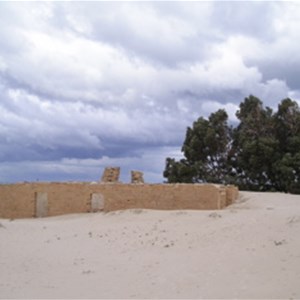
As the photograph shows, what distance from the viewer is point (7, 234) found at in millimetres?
15781

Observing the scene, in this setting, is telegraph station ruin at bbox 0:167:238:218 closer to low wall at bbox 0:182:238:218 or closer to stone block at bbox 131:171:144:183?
low wall at bbox 0:182:238:218

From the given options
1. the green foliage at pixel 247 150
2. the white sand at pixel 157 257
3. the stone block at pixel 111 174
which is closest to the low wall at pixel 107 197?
the white sand at pixel 157 257

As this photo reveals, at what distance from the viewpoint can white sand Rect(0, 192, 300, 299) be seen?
855 centimetres

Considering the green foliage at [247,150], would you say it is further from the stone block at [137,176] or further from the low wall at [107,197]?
the low wall at [107,197]

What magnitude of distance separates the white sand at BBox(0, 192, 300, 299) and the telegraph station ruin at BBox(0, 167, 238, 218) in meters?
2.24

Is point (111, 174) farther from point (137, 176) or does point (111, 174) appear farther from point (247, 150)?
point (247, 150)

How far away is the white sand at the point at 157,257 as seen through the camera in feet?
28.0

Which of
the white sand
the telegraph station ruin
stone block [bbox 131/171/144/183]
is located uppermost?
stone block [bbox 131/171/144/183]

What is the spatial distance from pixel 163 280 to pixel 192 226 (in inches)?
199

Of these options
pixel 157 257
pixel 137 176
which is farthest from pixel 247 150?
pixel 157 257

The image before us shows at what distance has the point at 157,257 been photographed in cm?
1120

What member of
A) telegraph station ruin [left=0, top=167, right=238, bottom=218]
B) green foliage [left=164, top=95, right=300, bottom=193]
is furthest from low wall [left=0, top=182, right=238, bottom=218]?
green foliage [left=164, top=95, right=300, bottom=193]

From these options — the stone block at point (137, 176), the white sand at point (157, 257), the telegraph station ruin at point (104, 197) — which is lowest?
the white sand at point (157, 257)

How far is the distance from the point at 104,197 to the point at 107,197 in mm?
118
